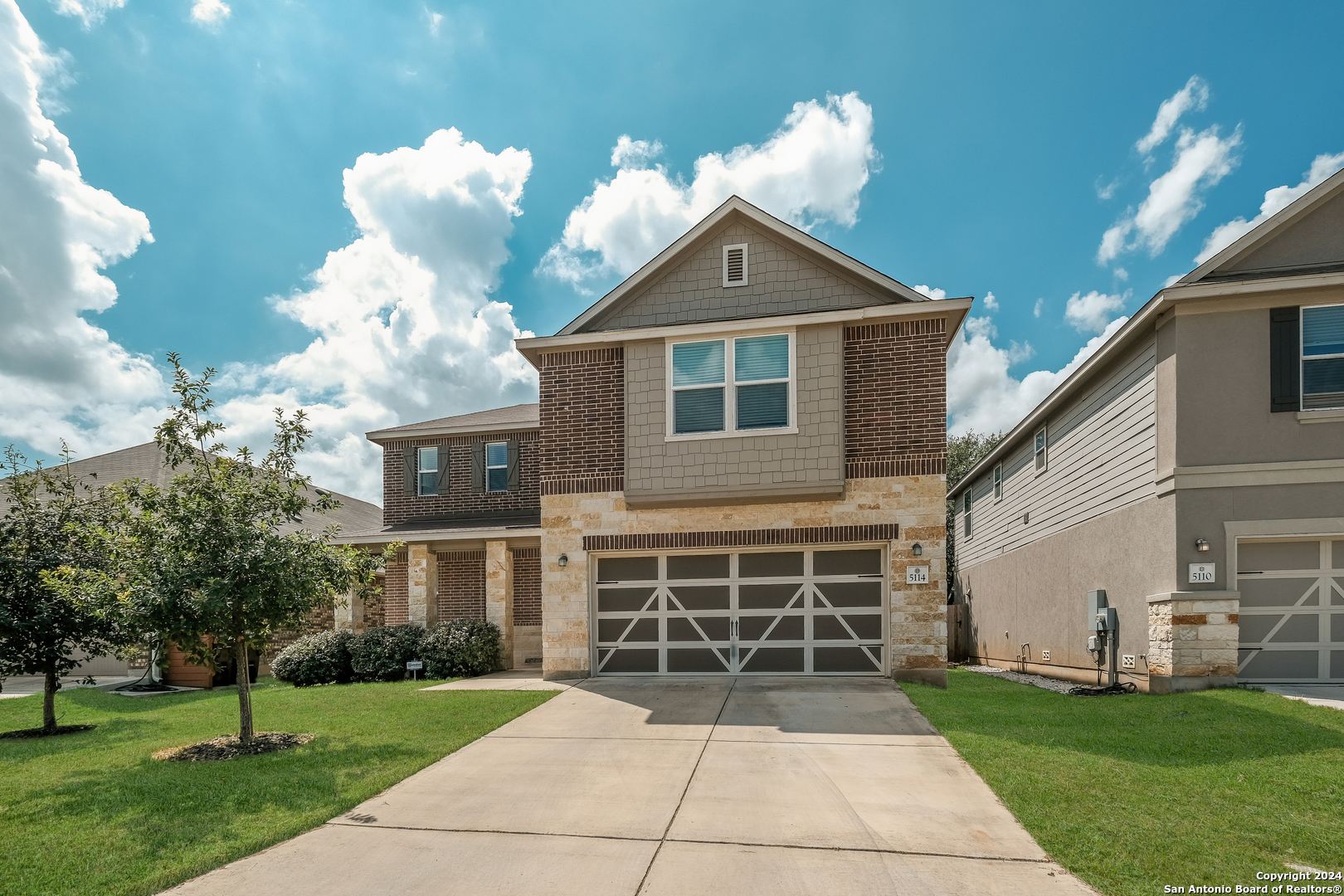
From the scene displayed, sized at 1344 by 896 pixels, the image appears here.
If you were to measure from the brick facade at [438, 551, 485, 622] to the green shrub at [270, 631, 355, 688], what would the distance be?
99.1 inches

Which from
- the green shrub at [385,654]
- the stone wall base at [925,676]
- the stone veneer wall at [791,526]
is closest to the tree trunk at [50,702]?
the green shrub at [385,654]

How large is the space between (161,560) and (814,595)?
908 centimetres

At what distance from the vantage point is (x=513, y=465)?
1814 centimetres

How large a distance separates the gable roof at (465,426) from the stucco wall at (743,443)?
629cm

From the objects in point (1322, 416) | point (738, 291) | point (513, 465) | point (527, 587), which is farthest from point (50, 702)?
point (1322, 416)

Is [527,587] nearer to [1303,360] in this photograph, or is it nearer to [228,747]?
[228,747]

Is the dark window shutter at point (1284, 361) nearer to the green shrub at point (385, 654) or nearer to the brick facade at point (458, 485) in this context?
the brick facade at point (458, 485)

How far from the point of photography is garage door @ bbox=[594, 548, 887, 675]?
12000 millimetres

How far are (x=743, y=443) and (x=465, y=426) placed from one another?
30.0 feet

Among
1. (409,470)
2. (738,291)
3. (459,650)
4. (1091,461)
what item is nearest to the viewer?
(738,291)

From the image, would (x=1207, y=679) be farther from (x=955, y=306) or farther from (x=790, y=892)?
(x=790, y=892)

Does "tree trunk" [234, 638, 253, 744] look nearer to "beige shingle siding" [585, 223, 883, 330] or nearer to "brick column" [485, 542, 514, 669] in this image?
"brick column" [485, 542, 514, 669]

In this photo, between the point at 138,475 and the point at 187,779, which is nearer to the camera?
the point at 187,779

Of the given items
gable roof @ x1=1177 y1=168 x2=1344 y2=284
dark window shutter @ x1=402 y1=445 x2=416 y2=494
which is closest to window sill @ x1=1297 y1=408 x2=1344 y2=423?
gable roof @ x1=1177 y1=168 x2=1344 y2=284
